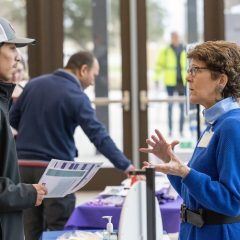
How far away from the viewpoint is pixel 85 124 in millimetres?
3809

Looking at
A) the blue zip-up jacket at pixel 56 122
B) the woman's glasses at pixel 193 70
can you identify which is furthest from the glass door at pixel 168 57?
the woman's glasses at pixel 193 70

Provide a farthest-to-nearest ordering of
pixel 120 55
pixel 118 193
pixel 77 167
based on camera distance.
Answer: pixel 120 55 → pixel 118 193 → pixel 77 167

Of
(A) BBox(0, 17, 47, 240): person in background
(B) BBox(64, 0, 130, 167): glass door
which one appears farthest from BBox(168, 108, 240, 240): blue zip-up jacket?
(B) BBox(64, 0, 130, 167): glass door

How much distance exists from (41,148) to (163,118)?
3.06 metres

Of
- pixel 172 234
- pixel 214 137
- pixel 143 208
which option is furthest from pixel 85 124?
pixel 143 208

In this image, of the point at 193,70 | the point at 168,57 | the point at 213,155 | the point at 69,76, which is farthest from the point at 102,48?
the point at 213,155

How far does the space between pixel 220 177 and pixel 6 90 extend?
0.79 meters

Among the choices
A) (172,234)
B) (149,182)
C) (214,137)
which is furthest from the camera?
(172,234)

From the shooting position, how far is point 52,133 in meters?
3.77

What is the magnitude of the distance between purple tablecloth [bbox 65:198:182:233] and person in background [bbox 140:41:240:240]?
1.10 meters

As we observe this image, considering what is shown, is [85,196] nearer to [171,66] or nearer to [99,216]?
[171,66]

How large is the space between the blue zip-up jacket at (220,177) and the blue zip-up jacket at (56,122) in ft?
5.97

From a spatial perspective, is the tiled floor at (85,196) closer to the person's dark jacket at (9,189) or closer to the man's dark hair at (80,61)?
the man's dark hair at (80,61)

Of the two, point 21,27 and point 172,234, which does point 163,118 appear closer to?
point 21,27
